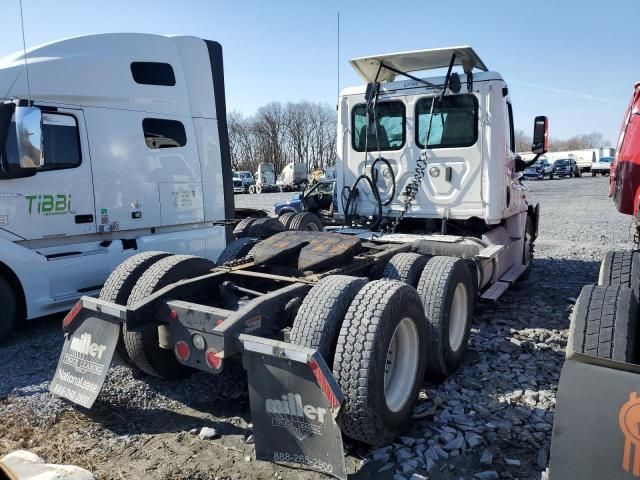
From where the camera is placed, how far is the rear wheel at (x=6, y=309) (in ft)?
17.1

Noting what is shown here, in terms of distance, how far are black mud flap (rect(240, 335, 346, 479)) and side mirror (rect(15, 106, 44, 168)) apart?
362 centimetres

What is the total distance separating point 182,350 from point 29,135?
10.6 feet

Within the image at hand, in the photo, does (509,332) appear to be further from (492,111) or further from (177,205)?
(177,205)

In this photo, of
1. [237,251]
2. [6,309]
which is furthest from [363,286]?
[6,309]

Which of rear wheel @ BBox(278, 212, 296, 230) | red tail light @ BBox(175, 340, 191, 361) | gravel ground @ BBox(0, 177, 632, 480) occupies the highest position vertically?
rear wheel @ BBox(278, 212, 296, 230)

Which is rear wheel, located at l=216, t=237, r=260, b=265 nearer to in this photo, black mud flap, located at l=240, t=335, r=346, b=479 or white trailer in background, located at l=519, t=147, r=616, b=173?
black mud flap, located at l=240, t=335, r=346, b=479

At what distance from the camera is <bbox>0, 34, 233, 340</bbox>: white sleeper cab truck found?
17.7ft

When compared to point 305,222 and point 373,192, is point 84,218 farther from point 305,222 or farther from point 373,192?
point 373,192

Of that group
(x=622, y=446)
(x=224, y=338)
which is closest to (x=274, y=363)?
(x=224, y=338)

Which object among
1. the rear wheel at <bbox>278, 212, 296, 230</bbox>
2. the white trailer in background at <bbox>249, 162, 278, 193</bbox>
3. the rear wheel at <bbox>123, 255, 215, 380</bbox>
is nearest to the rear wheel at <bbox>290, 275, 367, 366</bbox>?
the rear wheel at <bbox>123, 255, 215, 380</bbox>

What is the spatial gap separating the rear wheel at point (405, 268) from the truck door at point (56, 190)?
385 cm

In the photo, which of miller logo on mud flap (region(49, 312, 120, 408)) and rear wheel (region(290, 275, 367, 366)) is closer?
rear wheel (region(290, 275, 367, 366))

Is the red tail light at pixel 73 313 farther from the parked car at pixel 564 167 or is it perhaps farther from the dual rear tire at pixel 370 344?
the parked car at pixel 564 167

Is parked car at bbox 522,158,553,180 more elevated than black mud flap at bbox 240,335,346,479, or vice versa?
parked car at bbox 522,158,553,180
